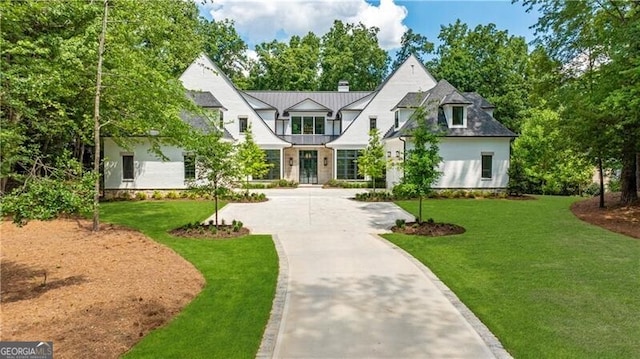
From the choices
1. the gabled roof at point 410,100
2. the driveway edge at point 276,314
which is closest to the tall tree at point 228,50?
the gabled roof at point 410,100

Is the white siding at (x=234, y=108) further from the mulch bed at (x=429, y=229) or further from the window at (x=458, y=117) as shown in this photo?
the mulch bed at (x=429, y=229)

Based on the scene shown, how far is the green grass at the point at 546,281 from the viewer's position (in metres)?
5.04

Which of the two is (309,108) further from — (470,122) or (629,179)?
(629,179)

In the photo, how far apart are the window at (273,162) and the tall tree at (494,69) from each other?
19.2m

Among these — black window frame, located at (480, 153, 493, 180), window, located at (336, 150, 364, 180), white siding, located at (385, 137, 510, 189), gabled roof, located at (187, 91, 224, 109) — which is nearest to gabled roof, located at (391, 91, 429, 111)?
white siding, located at (385, 137, 510, 189)

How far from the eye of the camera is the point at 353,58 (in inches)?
1893

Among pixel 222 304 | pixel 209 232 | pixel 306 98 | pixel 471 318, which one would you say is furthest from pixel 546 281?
pixel 306 98

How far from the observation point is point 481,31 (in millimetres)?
39375

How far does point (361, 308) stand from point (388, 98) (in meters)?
25.3

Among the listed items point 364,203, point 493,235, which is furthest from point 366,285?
point 364,203

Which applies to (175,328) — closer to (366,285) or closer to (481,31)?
(366,285)

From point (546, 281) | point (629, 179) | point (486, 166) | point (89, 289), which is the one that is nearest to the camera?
point (89, 289)

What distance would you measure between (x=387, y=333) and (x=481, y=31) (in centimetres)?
4090

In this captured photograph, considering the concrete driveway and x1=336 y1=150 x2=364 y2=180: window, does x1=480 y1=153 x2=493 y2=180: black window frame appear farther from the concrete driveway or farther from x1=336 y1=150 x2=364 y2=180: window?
the concrete driveway
